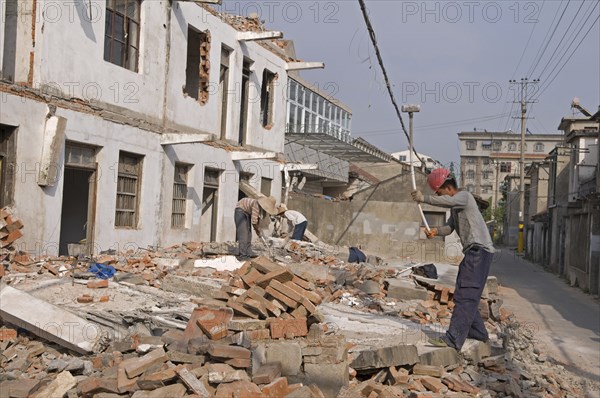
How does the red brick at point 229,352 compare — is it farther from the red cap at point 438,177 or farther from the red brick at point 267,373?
the red cap at point 438,177

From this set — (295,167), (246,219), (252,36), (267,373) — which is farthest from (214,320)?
(295,167)

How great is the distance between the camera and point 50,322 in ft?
22.2

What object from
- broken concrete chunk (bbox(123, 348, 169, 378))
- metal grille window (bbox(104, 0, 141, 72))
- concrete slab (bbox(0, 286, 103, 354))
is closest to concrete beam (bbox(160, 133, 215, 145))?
metal grille window (bbox(104, 0, 141, 72))

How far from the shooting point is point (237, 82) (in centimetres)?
2009

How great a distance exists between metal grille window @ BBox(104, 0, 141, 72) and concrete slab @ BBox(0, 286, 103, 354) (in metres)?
8.07

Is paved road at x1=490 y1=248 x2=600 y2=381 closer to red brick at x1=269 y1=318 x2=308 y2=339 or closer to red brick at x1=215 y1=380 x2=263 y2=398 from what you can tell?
red brick at x1=269 y1=318 x2=308 y2=339

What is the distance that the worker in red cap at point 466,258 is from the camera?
6555 mm

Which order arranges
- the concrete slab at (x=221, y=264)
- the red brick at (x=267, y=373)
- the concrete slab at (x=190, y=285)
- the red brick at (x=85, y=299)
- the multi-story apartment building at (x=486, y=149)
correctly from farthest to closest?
the multi-story apartment building at (x=486, y=149)
the concrete slab at (x=221, y=264)
the concrete slab at (x=190, y=285)
the red brick at (x=85, y=299)
the red brick at (x=267, y=373)

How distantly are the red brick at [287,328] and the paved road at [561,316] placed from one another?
229 inches

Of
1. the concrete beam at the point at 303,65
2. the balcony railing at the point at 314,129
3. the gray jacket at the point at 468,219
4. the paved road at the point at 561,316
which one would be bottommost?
the paved road at the point at 561,316

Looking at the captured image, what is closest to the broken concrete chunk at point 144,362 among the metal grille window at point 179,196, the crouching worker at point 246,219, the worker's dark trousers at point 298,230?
the crouching worker at point 246,219

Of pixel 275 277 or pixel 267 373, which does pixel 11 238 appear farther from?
pixel 267 373

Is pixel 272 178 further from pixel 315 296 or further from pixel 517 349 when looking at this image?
pixel 315 296

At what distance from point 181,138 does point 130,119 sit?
1.50 metres
